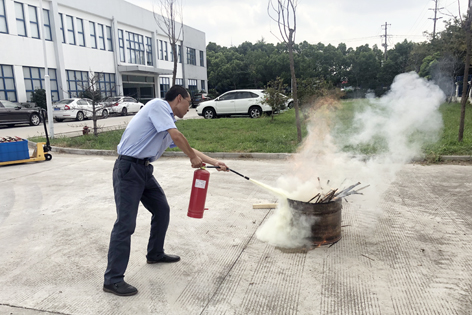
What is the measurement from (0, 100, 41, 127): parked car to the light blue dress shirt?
55.5ft

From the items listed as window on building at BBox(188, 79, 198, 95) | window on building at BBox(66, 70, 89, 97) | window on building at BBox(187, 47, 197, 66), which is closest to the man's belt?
window on building at BBox(66, 70, 89, 97)

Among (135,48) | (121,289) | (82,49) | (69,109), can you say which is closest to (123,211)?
(121,289)

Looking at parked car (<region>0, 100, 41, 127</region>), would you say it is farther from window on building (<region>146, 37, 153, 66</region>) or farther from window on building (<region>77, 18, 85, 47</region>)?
window on building (<region>146, 37, 153, 66</region>)

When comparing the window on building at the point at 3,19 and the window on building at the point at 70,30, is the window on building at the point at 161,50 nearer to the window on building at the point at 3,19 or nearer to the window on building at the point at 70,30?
the window on building at the point at 70,30

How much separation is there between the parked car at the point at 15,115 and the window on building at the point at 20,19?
23.8ft

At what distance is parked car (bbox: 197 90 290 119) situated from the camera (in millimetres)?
18781

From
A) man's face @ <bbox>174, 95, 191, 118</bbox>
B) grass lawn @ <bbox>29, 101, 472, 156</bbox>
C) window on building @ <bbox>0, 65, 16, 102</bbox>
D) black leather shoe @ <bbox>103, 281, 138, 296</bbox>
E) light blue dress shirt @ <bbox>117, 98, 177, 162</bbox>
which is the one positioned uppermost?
window on building @ <bbox>0, 65, 16, 102</bbox>

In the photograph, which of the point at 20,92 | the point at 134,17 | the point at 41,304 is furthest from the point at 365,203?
the point at 134,17

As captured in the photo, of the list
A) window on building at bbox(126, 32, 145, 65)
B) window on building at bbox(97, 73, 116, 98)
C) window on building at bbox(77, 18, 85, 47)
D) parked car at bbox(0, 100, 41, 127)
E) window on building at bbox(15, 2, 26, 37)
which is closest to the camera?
parked car at bbox(0, 100, 41, 127)

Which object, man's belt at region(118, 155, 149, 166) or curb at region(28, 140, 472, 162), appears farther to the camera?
curb at region(28, 140, 472, 162)

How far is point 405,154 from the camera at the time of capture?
764cm

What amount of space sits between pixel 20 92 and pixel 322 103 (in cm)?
1955

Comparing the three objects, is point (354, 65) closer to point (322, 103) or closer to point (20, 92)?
point (322, 103)

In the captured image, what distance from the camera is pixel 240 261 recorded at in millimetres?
3750
